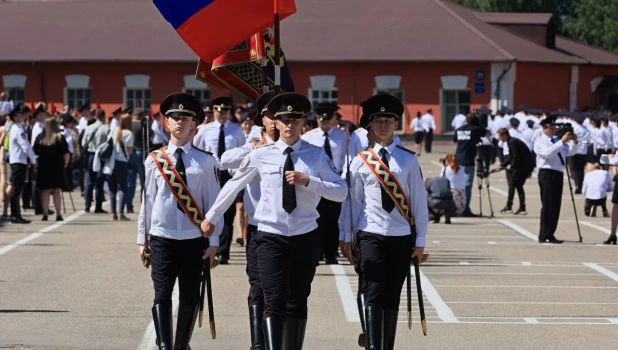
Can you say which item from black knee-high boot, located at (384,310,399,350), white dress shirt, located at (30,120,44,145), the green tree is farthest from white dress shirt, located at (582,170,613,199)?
the green tree

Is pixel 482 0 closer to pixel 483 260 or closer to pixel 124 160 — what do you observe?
pixel 124 160

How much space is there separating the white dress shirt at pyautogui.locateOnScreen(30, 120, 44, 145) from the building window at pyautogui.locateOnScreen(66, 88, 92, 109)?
34.4 meters

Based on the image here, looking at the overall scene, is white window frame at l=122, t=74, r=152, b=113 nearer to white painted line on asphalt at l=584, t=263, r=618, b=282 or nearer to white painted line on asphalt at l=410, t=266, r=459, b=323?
white painted line on asphalt at l=584, t=263, r=618, b=282

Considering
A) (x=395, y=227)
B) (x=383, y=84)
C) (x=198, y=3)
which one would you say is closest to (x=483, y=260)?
(x=198, y=3)

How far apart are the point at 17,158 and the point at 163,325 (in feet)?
44.7

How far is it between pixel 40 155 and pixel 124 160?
1.63m

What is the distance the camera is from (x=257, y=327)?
9672mm

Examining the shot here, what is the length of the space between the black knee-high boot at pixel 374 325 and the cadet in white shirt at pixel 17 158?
541 inches

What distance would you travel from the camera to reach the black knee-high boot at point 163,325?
937 centimetres

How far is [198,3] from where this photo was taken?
462 inches

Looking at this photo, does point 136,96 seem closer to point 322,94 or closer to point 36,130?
point 322,94

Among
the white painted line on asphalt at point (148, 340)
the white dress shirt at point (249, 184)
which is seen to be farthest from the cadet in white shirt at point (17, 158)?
the white dress shirt at point (249, 184)

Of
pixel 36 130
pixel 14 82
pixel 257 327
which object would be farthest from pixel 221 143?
pixel 14 82

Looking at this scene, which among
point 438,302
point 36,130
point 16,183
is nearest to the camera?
point 438,302
